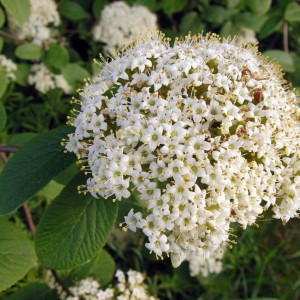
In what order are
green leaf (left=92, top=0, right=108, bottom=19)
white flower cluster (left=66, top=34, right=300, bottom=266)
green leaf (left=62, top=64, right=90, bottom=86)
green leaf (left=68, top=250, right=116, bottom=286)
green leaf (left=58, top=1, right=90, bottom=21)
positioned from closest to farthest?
white flower cluster (left=66, top=34, right=300, bottom=266)
green leaf (left=68, top=250, right=116, bottom=286)
green leaf (left=62, top=64, right=90, bottom=86)
green leaf (left=58, top=1, right=90, bottom=21)
green leaf (left=92, top=0, right=108, bottom=19)

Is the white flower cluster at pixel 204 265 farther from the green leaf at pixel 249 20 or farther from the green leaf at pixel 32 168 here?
the green leaf at pixel 249 20

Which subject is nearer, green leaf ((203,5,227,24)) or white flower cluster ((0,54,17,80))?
white flower cluster ((0,54,17,80))

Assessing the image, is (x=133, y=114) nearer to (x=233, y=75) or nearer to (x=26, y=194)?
(x=233, y=75)

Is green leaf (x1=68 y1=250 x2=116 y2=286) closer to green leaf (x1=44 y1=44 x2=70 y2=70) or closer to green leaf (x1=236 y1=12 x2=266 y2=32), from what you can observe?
green leaf (x1=44 y1=44 x2=70 y2=70)

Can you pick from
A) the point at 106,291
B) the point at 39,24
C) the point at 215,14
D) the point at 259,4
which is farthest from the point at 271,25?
the point at 106,291

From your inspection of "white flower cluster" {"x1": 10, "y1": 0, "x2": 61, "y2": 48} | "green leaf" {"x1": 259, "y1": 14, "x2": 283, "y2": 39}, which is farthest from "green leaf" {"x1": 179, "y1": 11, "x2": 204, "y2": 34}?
"white flower cluster" {"x1": 10, "y1": 0, "x2": 61, "y2": 48}
